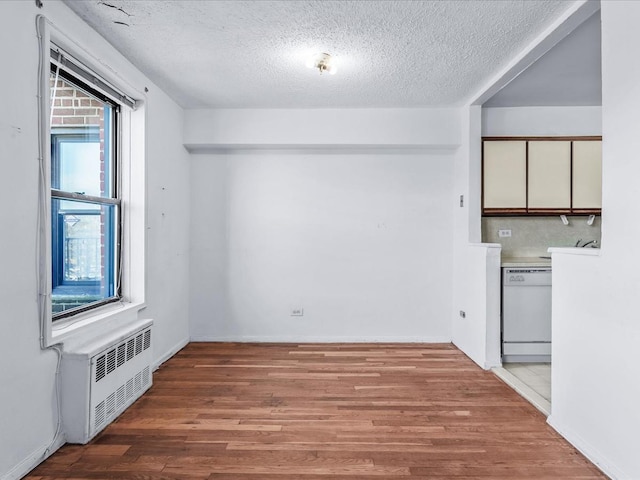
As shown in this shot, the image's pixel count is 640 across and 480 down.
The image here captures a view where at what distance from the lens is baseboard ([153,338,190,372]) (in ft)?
11.3

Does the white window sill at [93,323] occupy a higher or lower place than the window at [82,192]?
lower

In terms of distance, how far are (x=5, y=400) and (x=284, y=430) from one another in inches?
58.2

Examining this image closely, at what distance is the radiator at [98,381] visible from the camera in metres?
2.16

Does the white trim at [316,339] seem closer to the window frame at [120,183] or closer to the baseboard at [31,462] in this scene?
the window frame at [120,183]

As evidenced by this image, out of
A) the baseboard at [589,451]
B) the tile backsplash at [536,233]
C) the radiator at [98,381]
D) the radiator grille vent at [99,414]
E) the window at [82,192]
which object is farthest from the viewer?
the tile backsplash at [536,233]

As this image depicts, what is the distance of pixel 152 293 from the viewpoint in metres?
3.38

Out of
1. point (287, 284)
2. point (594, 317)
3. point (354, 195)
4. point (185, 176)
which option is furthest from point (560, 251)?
point (185, 176)

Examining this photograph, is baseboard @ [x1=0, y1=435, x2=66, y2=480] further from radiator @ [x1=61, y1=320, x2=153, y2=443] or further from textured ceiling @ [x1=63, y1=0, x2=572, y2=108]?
textured ceiling @ [x1=63, y1=0, x2=572, y2=108]

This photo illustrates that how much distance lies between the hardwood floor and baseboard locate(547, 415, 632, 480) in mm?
44

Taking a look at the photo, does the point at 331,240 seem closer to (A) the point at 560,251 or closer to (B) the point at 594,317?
(A) the point at 560,251

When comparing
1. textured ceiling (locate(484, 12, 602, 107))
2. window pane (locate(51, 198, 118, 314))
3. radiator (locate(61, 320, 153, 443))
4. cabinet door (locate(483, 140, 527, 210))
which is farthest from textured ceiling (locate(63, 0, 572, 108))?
radiator (locate(61, 320, 153, 443))

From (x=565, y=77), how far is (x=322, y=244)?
285 centimetres

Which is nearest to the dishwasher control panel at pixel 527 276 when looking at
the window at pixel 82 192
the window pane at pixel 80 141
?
the window at pixel 82 192

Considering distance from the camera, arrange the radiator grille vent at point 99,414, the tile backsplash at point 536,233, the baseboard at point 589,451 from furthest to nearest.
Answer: the tile backsplash at point 536,233, the radiator grille vent at point 99,414, the baseboard at point 589,451
